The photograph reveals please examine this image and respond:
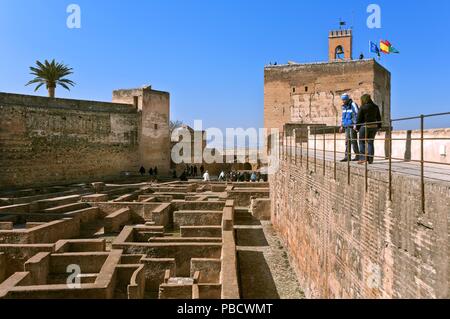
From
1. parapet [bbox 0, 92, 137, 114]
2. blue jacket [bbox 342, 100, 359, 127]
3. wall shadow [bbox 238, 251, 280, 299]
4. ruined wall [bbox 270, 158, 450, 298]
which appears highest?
parapet [bbox 0, 92, 137, 114]

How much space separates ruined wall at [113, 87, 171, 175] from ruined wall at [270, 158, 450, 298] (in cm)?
2141

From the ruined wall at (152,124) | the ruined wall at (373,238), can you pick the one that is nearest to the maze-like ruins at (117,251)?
the ruined wall at (373,238)

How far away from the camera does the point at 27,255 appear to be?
9.45 meters

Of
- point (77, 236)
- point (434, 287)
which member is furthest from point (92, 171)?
point (434, 287)

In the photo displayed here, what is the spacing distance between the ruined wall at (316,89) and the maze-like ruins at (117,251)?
11.3 m

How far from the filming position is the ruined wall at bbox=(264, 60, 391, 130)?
82.7 feet

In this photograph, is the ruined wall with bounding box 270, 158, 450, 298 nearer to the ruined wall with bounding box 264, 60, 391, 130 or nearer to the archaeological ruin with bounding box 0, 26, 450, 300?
the archaeological ruin with bounding box 0, 26, 450, 300

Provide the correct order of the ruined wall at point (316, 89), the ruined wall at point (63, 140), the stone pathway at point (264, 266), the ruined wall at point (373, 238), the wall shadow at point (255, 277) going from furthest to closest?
the ruined wall at point (316, 89) < the ruined wall at point (63, 140) < the stone pathway at point (264, 266) < the wall shadow at point (255, 277) < the ruined wall at point (373, 238)

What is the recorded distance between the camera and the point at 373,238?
4.64 metres

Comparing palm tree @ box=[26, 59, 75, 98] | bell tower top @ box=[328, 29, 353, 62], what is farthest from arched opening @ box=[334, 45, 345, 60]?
palm tree @ box=[26, 59, 75, 98]

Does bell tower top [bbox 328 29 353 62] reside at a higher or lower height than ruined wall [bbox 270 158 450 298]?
higher

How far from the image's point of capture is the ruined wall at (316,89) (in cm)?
2522

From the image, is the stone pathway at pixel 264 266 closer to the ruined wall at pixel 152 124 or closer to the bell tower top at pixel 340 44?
the ruined wall at pixel 152 124
